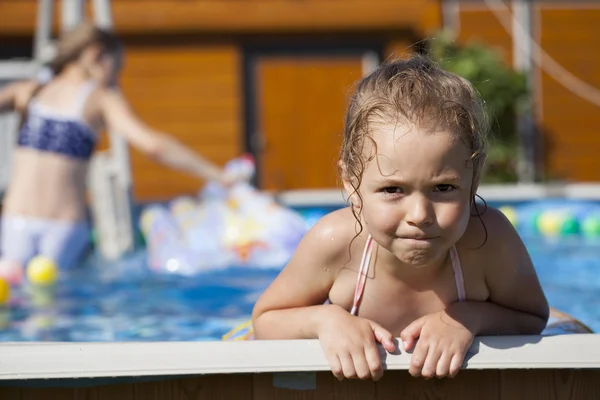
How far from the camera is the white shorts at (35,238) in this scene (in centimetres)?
476

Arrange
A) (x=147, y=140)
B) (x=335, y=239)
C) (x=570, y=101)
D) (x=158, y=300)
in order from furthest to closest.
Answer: (x=570, y=101)
(x=147, y=140)
(x=158, y=300)
(x=335, y=239)

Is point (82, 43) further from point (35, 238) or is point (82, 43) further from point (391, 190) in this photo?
point (391, 190)

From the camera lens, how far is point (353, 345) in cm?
170

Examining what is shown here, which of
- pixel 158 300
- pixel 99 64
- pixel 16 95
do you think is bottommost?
pixel 158 300

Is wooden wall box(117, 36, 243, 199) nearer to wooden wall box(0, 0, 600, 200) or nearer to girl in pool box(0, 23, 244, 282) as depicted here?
wooden wall box(0, 0, 600, 200)

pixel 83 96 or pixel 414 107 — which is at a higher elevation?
pixel 83 96

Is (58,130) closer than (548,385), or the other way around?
(548,385)

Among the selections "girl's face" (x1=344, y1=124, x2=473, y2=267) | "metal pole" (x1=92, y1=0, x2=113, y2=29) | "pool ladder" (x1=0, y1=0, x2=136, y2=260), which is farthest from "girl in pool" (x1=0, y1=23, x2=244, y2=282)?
"girl's face" (x1=344, y1=124, x2=473, y2=267)

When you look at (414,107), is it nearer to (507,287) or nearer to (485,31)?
(507,287)

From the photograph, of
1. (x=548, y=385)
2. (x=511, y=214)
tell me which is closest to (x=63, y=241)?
(x=511, y=214)

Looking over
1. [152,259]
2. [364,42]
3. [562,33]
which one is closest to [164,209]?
[152,259]

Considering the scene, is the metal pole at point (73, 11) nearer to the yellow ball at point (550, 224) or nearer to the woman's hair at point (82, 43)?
the woman's hair at point (82, 43)

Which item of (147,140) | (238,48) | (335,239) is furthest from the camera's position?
(238,48)

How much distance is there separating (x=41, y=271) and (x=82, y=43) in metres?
1.42
